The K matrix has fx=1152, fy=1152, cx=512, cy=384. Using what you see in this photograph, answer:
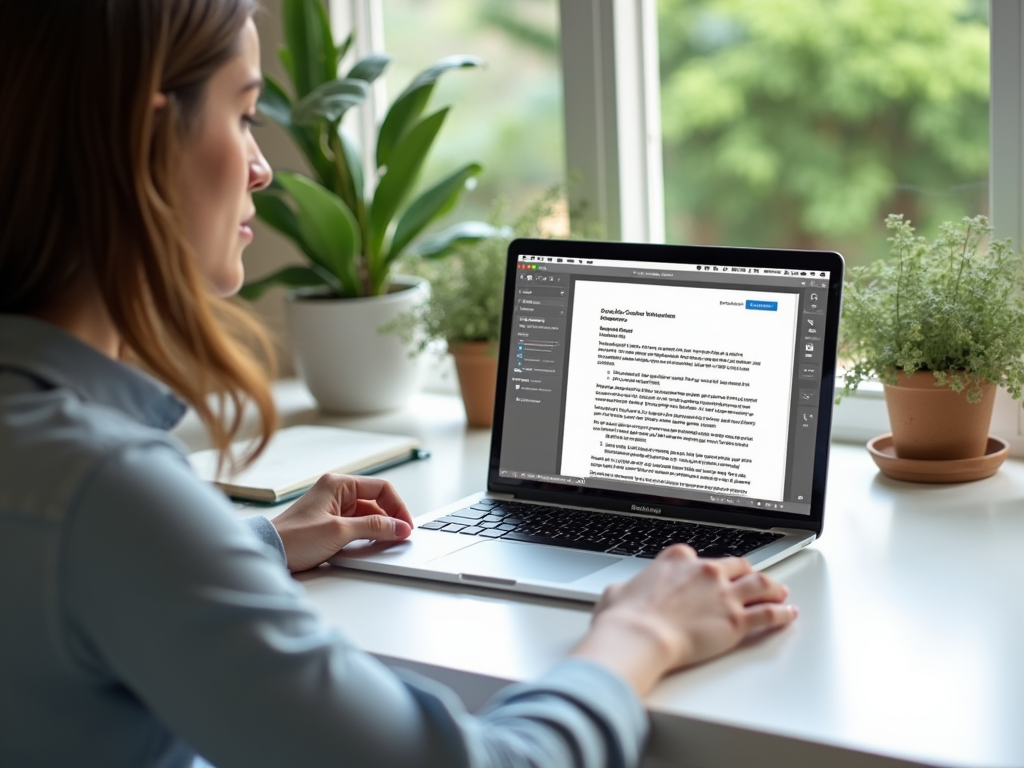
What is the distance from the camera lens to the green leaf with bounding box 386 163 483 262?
1.68 m

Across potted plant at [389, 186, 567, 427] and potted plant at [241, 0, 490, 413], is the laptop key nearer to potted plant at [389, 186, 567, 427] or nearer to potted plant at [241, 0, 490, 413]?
potted plant at [389, 186, 567, 427]

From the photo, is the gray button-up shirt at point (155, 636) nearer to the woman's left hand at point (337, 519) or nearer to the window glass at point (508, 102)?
the woman's left hand at point (337, 519)

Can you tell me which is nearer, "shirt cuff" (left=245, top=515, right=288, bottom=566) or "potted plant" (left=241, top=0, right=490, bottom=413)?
"shirt cuff" (left=245, top=515, right=288, bottom=566)

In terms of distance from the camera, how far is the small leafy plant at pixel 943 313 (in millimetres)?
1180

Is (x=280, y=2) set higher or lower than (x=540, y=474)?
higher

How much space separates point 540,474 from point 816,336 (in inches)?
12.0

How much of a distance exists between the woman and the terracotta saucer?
51 cm

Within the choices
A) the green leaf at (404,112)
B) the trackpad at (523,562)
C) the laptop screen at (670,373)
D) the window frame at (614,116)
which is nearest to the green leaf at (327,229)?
the green leaf at (404,112)

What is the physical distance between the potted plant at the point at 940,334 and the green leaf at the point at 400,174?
0.67 metres

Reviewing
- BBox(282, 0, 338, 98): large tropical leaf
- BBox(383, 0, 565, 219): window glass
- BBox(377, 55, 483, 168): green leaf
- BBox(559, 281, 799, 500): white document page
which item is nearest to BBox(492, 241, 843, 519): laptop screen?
BBox(559, 281, 799, 500): white document page

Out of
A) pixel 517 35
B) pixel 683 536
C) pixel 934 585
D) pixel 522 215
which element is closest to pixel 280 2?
pixel 522 215

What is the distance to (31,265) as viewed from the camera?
0.68 metres

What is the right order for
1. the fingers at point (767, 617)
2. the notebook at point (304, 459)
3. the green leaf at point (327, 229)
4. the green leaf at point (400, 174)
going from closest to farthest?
the fingers at point (767, 617) → the notebook at point (304, 459) → the green leaf at point (327, 229) → the green leaf at point (400, 174)

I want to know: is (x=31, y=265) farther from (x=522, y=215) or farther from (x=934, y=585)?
(x=522, y=215)
